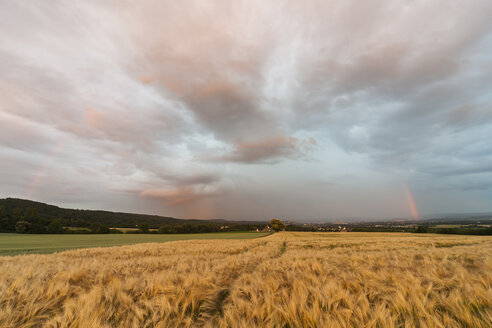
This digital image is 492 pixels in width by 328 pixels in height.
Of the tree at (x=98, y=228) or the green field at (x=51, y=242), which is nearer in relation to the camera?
the green field at (x=51, y=242)

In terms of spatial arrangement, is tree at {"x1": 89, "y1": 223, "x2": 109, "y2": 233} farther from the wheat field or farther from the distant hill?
the wheat field

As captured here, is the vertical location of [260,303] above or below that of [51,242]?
above

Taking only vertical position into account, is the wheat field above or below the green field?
above

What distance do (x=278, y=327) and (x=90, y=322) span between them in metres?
1.83

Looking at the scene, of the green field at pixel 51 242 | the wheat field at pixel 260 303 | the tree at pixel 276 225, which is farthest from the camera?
the tree at pixel 276 225

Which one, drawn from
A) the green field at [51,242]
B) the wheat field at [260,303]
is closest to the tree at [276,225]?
the green field at [51,242]

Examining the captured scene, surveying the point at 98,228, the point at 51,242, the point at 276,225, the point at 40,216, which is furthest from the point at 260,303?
the point at 276,225

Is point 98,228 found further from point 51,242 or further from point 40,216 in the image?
point 51,242

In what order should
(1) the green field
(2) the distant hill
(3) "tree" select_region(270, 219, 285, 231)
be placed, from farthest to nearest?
(3) "tree" select_region(270, 219, 285, 231) < (2) the distant hill < (1) the green field

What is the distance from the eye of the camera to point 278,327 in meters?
1.96

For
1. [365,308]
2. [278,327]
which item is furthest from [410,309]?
[278,327]

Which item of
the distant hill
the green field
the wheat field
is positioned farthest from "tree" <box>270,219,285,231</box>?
the wheat field

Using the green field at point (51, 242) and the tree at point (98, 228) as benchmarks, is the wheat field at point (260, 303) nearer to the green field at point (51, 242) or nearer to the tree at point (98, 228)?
the green field at point (51, 242)

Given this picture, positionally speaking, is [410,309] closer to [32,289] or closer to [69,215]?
[32,289]
